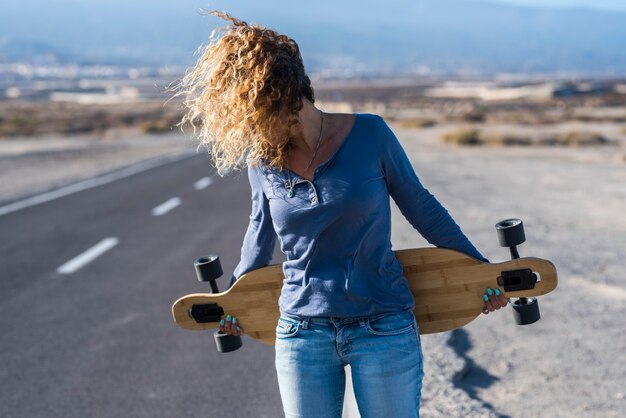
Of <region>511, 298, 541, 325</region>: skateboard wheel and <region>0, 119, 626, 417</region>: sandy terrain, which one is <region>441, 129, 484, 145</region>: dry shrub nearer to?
<region>0, 119, 626, 417</region>: sandy terrain

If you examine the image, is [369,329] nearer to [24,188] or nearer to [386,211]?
[386,211]

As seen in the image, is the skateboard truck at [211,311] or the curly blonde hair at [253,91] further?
the skateboard truck at [211,311]

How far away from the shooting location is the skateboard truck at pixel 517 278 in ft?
9.79

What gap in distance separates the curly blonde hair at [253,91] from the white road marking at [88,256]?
23.7 feet

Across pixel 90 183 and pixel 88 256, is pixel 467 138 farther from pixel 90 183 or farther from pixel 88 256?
pixel 88 256

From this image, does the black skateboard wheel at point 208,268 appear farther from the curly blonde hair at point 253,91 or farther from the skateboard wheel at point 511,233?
the skateboard wheel at point 511,233

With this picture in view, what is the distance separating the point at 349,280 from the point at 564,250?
7.88 metres

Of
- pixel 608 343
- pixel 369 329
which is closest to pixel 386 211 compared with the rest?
pixel 369 329

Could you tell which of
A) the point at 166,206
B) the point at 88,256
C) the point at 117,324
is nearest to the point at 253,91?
the point at 117,324

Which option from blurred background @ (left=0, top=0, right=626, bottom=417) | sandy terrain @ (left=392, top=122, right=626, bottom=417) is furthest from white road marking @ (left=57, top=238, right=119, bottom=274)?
sandy terrain @ (left=392, top=122, right=626, bottom=417)

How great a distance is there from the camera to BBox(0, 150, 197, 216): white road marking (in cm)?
1561

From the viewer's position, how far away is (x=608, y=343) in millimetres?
6164

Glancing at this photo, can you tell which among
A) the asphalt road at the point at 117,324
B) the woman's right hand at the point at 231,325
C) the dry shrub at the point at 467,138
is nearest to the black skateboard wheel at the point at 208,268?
the woman's right hand at the point at 231,325

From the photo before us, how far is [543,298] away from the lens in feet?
25.2
